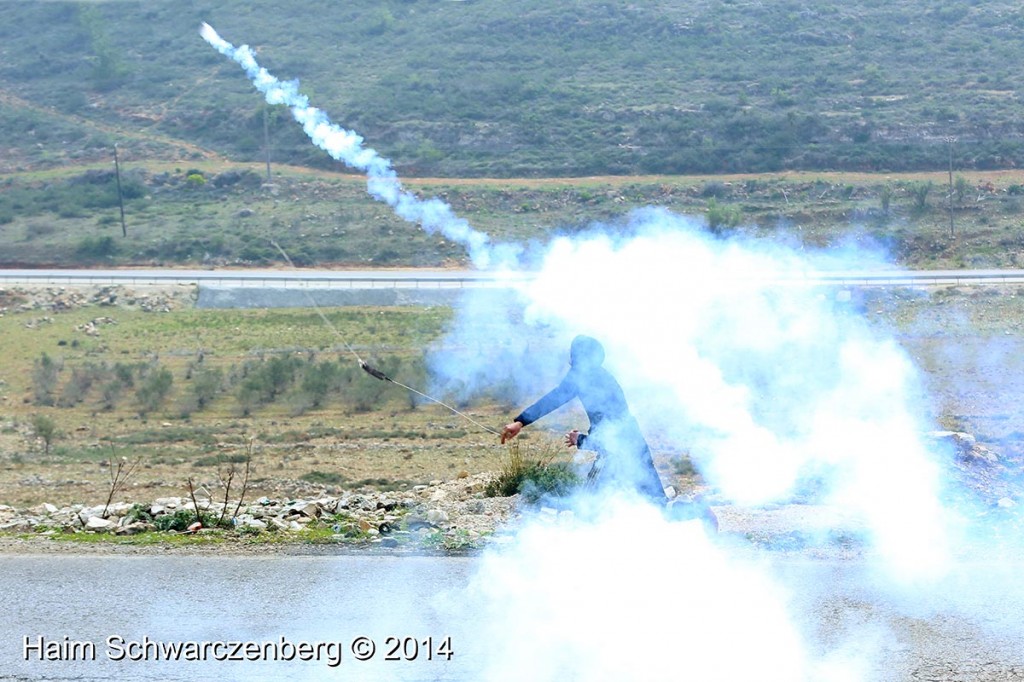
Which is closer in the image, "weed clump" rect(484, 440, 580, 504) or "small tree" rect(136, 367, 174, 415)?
"weed clump" rect(484, 440, 580, 504)

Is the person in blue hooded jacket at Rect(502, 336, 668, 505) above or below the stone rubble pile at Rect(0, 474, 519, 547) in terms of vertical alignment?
above

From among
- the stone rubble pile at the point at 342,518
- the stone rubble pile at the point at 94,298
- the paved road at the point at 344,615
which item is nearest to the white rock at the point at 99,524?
the stone rubble pile at the point at 342,518

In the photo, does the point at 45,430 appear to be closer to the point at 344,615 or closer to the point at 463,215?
the point at 344,615

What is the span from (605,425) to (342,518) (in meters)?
2.49

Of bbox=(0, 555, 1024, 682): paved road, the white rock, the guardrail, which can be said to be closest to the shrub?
the guardrail

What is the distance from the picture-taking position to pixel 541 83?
55625 mm

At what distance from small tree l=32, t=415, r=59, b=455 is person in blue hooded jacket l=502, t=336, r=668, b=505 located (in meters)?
16.6

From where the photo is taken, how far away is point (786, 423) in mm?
18750

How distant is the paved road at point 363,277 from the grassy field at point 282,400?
1.45 metres

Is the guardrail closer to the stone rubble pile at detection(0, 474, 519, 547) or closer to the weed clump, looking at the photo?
the weed clump

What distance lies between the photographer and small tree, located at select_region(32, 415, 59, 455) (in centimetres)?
2320

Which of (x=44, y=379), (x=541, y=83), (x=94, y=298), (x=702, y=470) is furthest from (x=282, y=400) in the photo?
(x=541, y=83)

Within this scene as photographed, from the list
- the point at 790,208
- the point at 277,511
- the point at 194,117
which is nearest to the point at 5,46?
the point at 194,117

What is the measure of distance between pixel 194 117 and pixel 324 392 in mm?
32897
